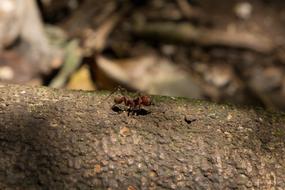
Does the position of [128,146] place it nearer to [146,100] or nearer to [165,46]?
[146,100]

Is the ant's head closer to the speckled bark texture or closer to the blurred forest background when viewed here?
the speckled bark texture

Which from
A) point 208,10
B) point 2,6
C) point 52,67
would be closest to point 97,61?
point 52,67

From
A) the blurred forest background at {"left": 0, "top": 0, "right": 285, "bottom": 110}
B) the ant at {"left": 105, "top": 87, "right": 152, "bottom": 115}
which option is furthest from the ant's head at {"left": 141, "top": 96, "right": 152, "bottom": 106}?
the blurred forest background at {"left": 0, "top": 0, "right": 285, "bottom": 110}

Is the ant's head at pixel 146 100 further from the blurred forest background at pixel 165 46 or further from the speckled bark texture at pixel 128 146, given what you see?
the blurred forest background at pixel 165 46

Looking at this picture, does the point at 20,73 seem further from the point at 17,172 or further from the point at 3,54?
the point at 17,172

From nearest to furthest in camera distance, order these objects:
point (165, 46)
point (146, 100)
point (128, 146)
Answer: point (128, 146) → point (146, 100) → point (165, 46)

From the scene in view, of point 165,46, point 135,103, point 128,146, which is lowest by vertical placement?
point 128,146

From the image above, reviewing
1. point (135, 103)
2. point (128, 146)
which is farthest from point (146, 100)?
point (128, 146)
